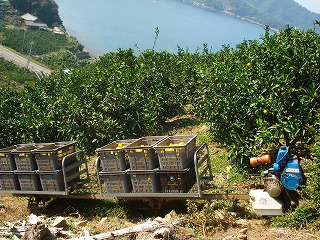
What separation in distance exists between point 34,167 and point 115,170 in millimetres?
2512

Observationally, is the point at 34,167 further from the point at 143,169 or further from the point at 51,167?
the point at 143,169

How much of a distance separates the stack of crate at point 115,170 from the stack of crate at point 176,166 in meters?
0.91

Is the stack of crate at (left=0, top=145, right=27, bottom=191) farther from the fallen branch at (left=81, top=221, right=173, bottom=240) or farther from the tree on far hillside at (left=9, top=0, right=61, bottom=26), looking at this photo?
the tree on far hillside at (left=9, top=0, right=61, bottom=26)

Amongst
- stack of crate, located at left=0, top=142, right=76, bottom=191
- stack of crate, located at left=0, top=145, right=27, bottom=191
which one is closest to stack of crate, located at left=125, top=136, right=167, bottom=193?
stack of crate, located at left=0, top=142, right=76, bottom=191

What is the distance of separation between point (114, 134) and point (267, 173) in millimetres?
9204

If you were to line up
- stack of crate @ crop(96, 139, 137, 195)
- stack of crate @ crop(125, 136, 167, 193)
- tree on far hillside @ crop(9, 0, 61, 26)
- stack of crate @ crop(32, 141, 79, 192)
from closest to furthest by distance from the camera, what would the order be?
stack of crate @ crop(125, 136, 167, 193) < stack of crate @ crop(96, 139, 137, 195) < stack of crate @ crop(32, 141, 79, 192) < tree on far hillside @ crop(9, 0, 61, 26)

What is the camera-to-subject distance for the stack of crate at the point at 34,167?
9.77 m

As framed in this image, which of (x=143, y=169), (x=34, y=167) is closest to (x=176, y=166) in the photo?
(x=143, y=169)

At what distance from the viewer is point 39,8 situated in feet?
389

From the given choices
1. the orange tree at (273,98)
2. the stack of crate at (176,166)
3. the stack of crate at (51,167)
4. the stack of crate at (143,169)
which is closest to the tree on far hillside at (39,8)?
the orange tree at (273,98)

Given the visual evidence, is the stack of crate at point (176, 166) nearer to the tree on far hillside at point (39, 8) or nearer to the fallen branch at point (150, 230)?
the fallen branch at point (150, 230)

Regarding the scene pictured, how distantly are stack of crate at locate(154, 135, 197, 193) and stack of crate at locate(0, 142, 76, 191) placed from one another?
2899 mm

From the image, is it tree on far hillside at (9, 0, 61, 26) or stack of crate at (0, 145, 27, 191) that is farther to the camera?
tree on far hillside at (9, 0, 61, 26)

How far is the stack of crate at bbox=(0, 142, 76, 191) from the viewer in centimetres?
977
